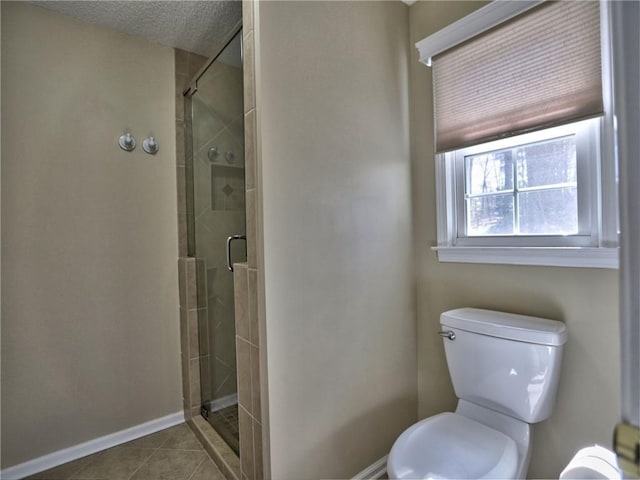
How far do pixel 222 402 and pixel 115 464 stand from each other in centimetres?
58

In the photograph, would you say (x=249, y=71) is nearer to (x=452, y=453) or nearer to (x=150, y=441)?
(x=452, y=453)

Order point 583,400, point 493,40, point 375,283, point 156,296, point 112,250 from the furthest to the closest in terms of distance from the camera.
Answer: point 156,296 → point 112,250 → point 375,283 → point 493,40 → point 583,400

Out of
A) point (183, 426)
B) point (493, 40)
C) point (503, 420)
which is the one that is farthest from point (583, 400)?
point (183, 426)

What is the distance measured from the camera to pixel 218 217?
1.95m

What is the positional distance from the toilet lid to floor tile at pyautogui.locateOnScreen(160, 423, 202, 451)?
126 cm

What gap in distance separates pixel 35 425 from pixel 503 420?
2.22 metres

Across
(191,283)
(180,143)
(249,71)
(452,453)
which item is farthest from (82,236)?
(452,453)

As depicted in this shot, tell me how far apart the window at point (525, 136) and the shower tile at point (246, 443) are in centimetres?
117

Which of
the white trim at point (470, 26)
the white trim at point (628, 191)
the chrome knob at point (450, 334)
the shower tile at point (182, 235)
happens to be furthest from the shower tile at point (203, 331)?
the white trim at point (628, 191)

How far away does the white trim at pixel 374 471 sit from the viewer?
1446 mm

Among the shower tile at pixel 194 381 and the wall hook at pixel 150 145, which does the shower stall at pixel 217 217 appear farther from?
the wall hook at pixel 150 145

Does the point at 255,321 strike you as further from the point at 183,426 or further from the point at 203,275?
the point at 183,426

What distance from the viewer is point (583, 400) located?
4.00 feet

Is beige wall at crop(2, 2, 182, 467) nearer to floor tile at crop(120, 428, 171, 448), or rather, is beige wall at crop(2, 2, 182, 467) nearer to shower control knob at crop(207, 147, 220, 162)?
floor tile at crop(120, 428, 171, 448)
